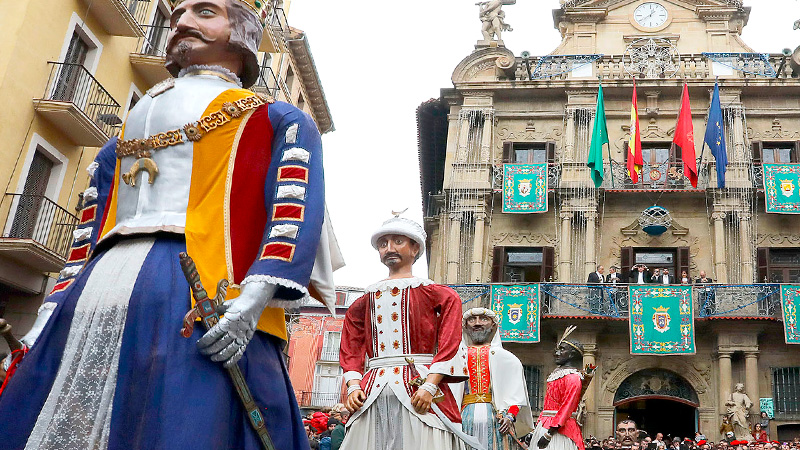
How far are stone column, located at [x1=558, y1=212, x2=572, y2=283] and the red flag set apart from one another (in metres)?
3.65

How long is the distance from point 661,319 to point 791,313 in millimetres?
3240

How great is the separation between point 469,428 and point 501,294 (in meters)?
15.3

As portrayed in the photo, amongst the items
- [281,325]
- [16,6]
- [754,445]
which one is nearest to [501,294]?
[754,445]

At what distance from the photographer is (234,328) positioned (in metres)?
2.97

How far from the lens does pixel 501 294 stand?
2283 cm

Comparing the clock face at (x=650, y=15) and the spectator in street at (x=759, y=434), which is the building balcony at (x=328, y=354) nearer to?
the clock face at (x=650, y=15)

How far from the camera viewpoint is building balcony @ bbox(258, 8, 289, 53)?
23.7 m

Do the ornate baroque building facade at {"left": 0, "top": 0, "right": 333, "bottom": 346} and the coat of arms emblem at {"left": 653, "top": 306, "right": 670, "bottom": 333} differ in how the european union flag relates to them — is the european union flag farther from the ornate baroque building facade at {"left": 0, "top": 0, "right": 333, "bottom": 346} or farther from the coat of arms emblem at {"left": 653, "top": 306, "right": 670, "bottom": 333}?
the ornate baroque building facade at {"left": 0, "top": 0, "right": 333, "bottom": 346}

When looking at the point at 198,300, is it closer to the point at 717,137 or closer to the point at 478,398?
the point at 478,398

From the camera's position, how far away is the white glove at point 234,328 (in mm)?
2947

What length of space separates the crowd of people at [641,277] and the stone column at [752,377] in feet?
7.59

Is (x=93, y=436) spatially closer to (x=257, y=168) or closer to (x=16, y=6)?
(x=257, y=168)

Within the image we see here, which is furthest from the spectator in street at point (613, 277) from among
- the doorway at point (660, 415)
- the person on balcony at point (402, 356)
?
the person on balcony at point (402, 356)

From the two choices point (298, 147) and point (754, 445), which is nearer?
point (298, 147)
